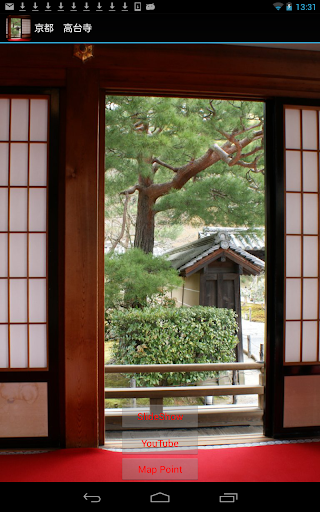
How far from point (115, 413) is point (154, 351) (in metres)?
2.32

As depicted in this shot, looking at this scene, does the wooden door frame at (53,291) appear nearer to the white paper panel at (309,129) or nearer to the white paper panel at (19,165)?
the white paper panel at (19,165)

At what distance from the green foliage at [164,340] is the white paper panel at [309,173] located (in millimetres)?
3463

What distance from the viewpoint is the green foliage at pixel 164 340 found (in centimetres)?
539

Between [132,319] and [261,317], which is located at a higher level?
[132,319]

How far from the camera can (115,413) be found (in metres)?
3.05

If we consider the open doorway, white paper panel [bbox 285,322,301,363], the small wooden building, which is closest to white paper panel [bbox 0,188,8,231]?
white paper panel [bbox 285,322,301,363]

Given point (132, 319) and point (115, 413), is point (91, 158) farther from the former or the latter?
point (132, 319)

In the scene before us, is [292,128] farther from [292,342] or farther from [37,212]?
[37,212]

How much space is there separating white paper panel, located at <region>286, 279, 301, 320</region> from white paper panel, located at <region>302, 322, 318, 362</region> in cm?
11

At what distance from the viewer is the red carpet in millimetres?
1796

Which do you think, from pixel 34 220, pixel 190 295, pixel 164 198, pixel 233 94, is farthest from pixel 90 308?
pixel 190 295

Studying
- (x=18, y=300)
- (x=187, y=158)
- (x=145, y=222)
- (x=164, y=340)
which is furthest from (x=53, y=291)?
(x=187, y=158)
